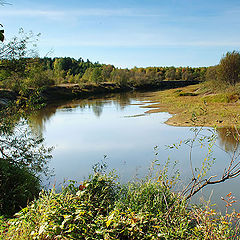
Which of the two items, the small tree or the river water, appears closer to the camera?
the river water

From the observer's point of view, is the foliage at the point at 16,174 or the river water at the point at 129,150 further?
the river water at the point at 129,150

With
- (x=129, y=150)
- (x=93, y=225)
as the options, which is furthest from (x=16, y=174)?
(x=129, y=150)

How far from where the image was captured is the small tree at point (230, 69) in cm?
2494

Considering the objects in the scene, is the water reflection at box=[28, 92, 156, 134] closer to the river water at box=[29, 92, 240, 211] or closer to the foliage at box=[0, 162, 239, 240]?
the river water at box=[29, 92, 240, 211]

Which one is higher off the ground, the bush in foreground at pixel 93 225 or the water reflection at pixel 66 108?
the bush in foreground at pixel 93 225

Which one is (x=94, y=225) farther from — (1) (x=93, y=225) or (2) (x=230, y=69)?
(2) (x=230, y=69)

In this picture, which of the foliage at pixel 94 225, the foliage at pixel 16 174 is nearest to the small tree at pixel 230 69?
the foliage at pixel 16 174

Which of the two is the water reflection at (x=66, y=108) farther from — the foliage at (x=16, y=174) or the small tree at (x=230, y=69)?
the small tree at (x=230, y=69)

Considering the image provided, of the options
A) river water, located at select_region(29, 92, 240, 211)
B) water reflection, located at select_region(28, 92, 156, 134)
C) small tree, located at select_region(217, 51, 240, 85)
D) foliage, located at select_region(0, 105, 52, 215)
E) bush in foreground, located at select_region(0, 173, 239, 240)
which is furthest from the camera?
small tree, located at select_region(217, 51, 240, 85)

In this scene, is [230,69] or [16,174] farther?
[230,69]

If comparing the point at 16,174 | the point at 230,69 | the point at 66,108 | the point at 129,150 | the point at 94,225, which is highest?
the point at 230,69

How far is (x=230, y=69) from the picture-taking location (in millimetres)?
25031

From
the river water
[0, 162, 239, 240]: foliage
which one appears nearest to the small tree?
the river water

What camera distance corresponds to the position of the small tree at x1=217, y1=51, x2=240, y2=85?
81.8 ft
